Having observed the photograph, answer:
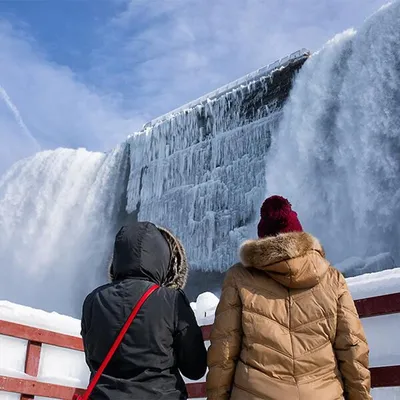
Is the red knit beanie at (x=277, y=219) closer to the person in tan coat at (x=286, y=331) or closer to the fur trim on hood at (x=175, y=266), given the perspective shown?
the person in tan coat at (x=286, y=331)

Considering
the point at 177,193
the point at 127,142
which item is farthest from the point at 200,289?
the point at 127,142

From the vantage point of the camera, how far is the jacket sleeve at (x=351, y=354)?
2.39m

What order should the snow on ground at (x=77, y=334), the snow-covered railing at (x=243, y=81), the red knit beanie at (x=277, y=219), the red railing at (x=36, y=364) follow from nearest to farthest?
the red knit beanie at (x=277, y=219) → the snow on ground at (x=77, y=334) → the red railing at (x=36, y=364) → the snow-covered railing at (x=243, y=81)

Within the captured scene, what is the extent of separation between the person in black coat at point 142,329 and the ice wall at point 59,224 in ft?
88.2

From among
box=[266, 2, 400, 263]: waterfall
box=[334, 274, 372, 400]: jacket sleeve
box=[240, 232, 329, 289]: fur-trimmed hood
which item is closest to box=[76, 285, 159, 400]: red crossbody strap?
box=[240, 232, 329, 289]: fur-trimmed hood

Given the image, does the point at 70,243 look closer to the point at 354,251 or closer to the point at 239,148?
the point at 239,148

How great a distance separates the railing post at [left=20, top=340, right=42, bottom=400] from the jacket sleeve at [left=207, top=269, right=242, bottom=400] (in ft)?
4.95

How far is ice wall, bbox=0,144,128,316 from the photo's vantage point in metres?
30.2

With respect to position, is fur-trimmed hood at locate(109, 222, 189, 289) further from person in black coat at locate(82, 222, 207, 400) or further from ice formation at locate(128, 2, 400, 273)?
ice formation at locate(128, 2, 400, 273)

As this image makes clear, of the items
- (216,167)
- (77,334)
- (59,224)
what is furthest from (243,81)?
(77,334)

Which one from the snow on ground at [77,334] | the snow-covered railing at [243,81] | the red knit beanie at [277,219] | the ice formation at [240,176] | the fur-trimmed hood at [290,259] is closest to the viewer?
the fur-trimmed hood at [290,259]

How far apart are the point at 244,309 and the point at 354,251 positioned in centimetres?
1527

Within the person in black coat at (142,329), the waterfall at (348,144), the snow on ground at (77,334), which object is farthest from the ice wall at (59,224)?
the person in black coat at (142,329)

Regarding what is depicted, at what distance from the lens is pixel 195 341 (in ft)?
8.00
